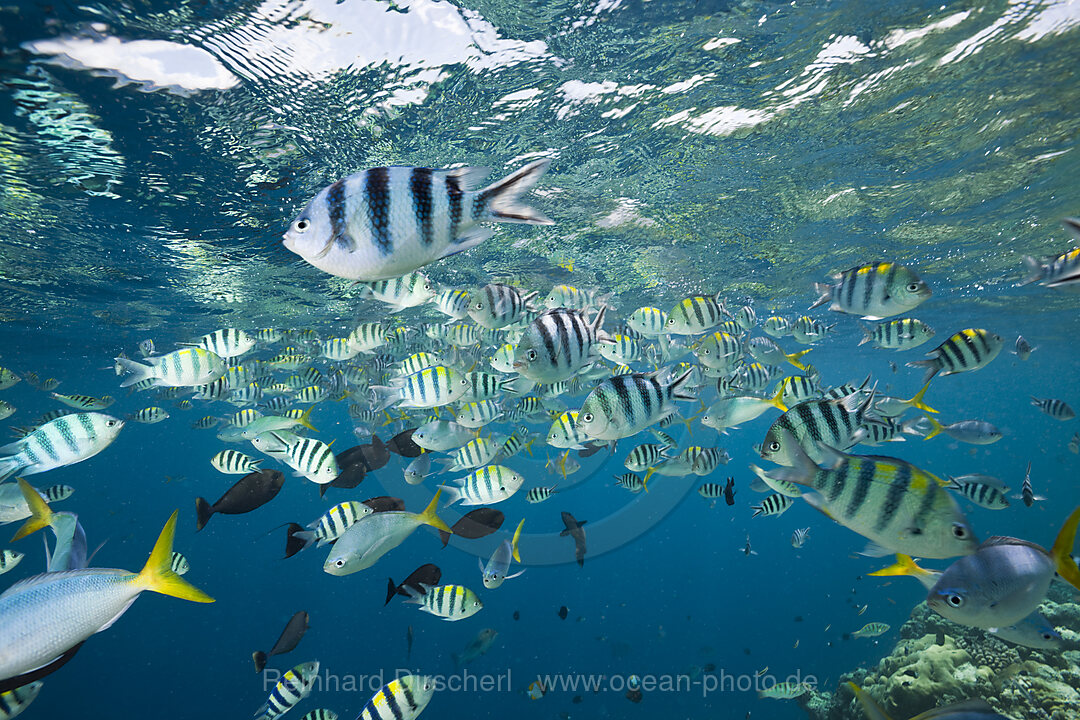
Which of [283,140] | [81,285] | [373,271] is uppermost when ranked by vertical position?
[283,140]

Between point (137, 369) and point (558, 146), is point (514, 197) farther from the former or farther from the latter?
point (558, 146)

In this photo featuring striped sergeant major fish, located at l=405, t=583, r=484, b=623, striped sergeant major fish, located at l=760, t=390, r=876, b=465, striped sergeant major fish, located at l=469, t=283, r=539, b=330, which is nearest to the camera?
striped sergeant major fish, located at l=760, t=390, r=876, b=465

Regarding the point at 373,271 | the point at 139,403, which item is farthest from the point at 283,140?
the point at 139,403

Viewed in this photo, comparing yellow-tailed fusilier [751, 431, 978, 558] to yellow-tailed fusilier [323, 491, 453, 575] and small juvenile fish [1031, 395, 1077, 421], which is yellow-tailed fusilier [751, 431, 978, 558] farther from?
small juvenile fish [1031, 395, 1077, 421]

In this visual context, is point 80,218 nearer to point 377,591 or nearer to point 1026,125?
point 1026,125

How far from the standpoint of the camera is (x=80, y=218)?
11.7 meters

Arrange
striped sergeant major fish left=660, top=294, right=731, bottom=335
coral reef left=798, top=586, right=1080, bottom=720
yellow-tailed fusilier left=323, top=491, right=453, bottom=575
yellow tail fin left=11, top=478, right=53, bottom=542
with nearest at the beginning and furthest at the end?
yellow tail fin left=11, top=478, right=53, bottom=542
yellow-tailed fusilier left=323, top=491, right=453, bottom=575
striped sergeant major fish left=660, top=294, right=731, bottom=335
coral reef left=798, top=586, right=1080, bottom=720

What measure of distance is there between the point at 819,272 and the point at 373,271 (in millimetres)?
20453

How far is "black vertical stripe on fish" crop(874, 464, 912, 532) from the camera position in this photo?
2.58 m

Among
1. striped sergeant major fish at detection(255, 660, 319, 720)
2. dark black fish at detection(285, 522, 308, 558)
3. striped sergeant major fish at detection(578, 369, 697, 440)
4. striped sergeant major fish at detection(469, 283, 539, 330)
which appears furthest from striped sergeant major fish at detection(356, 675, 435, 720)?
striped sergeant major fish at detection(469, 283, 539, 330)

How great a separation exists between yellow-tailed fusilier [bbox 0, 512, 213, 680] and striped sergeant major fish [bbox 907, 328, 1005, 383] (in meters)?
7.03

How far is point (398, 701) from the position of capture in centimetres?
452

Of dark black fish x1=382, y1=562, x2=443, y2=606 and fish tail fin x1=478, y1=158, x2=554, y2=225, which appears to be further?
dark black fish x1=382, y1=562, x2=443, y2=606

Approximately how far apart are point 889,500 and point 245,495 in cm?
553
